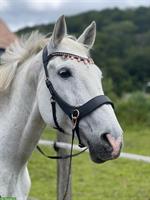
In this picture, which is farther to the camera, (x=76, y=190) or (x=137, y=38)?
(x=137, y=38)

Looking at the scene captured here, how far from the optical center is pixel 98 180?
7.84 metres

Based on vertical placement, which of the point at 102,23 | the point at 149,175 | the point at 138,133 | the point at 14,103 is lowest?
the point at 102,23

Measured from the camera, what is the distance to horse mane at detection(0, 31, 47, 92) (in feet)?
9.68

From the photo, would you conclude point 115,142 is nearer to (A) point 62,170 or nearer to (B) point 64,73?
(B) point 64,73

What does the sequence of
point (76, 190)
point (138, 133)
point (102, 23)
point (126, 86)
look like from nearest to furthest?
point (76, 190)
point (138, 133)
point (126, 86)
point (102, 23)

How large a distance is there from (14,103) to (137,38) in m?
59.5

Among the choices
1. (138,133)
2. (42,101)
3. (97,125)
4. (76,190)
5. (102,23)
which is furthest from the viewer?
(102,23)

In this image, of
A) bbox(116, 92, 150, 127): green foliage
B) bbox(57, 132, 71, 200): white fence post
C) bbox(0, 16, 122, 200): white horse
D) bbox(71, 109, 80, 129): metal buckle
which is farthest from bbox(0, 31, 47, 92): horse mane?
bbox(116, 92, 150, 127): green foliage

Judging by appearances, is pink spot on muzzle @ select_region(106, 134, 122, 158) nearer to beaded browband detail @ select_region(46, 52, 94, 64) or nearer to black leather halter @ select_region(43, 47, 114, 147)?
black leather halter @ select_region(43, 47, 114, 147)

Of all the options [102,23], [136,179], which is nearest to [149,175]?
[136,179]

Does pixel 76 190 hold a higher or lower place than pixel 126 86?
higher

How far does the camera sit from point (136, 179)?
7.84m

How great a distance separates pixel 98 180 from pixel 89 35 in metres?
5.20

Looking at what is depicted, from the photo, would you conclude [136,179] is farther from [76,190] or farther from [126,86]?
[126,86]
